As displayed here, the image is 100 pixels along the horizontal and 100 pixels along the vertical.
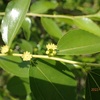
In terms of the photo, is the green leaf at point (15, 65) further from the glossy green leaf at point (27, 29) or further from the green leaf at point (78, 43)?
the glossy green leaf at point (27, 29)

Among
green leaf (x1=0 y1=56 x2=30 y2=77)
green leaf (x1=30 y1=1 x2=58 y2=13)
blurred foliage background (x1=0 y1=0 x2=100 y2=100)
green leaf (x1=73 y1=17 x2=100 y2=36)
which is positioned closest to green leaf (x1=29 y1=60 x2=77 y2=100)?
green leaf (x1=0 y1=56 x2=30 y2=77)

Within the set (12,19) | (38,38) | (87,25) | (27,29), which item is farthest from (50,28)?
(38,38)

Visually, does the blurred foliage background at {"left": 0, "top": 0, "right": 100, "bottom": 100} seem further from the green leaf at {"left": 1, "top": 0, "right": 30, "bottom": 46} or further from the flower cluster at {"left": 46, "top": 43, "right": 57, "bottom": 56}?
the flower cluster at {"left": 46, "top": 43, "right": 57, "bottom": 56}

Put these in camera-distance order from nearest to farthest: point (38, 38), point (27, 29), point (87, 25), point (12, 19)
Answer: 1. point (12, 19)
2. point (87, 25)
3. point (27, 29)
4. point (38, 38)

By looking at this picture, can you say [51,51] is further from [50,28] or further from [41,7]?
[41,7]

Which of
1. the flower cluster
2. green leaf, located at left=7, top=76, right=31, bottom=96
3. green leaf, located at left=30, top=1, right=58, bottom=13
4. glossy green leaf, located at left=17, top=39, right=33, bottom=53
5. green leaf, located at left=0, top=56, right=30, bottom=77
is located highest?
green leaf, located at left=30, top=1, right=58, bottom=13

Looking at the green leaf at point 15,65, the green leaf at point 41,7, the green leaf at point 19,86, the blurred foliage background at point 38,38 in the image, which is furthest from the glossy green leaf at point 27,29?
the green leaf at point 15,65
